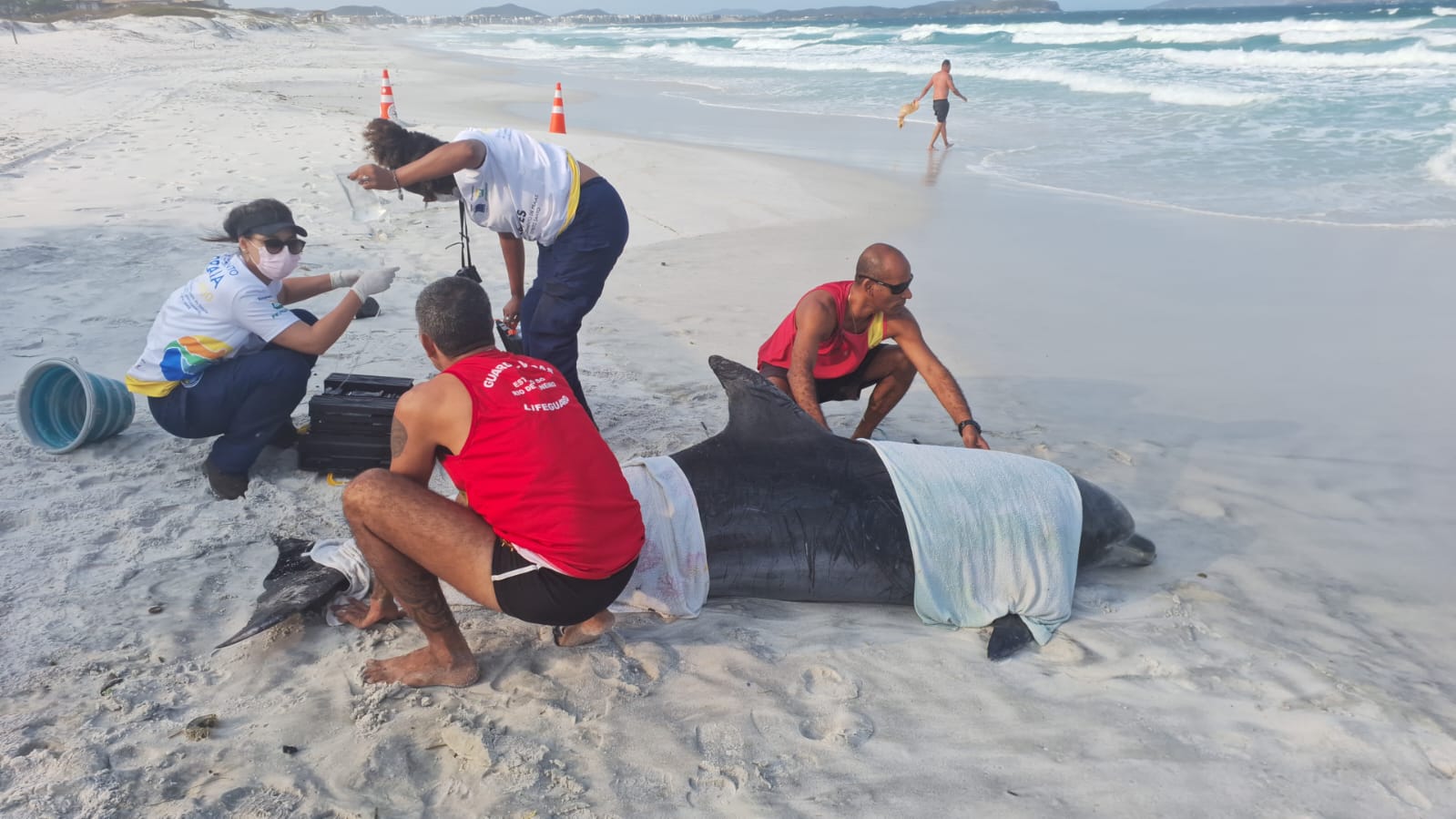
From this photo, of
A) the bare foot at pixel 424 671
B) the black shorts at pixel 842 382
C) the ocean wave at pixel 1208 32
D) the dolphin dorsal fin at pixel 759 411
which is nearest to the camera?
the bare foot at pixel 424 671

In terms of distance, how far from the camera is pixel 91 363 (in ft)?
17.3

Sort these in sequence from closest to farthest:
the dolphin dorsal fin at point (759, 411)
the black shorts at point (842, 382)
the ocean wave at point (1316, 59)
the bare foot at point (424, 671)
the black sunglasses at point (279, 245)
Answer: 1. the bare foot at point (424, 671)
2. the dolphin dorsal fin at point (759, 411)
3. the black sunglasses at point (279, 245)
4. the black shorts at point (842, 382)
5. the ocean wave at point (1316, 59)

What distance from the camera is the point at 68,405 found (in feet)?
15.0

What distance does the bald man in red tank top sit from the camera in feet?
13.9

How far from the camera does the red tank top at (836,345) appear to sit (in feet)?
14.8

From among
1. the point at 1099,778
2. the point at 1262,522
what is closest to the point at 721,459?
the point at 1099,778

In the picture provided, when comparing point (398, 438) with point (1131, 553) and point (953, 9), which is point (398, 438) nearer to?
point (1131, 553)

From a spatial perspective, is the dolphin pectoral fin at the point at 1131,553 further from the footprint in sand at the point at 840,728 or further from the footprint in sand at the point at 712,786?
the footprint in sand at the point at 712,786

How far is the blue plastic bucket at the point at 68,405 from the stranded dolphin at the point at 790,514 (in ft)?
5.02

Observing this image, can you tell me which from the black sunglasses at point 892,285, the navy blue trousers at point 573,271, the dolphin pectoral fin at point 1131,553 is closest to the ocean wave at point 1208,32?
the black sunglasses at point 892,285

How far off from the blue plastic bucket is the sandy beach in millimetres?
105

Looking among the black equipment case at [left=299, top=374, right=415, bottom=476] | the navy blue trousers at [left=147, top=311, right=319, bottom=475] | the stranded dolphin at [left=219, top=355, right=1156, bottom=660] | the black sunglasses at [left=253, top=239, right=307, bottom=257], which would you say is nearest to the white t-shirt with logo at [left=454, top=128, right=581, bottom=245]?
the black sunglasses at [left=253, top=239, right=307, bottom=257]

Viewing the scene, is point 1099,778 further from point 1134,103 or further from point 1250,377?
point 1134,103

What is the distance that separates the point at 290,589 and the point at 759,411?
1.71 meters
